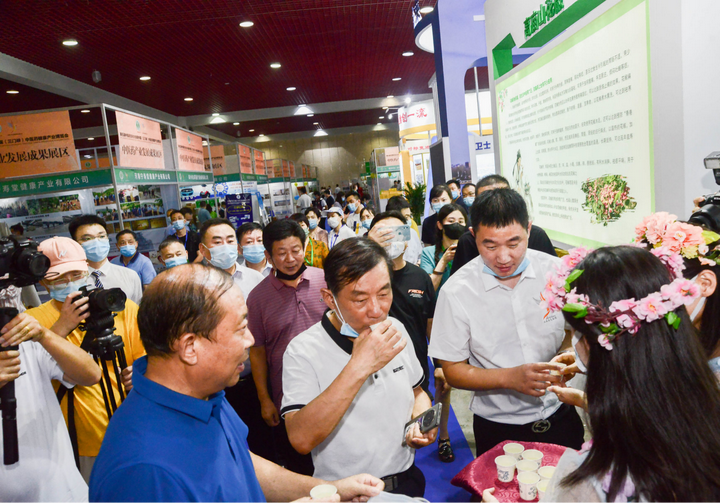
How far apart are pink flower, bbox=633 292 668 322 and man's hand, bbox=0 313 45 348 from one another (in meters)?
1.89

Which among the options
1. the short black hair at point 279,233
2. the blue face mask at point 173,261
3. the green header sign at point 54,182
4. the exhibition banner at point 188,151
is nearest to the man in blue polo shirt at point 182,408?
the short black hair at point 279,233

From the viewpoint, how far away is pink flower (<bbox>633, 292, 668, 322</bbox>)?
3.07 feet

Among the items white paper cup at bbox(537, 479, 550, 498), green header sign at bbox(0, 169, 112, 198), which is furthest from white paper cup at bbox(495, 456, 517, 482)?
green header sign at bbox(0, 169, 112, 198)

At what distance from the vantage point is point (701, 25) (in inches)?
74.6

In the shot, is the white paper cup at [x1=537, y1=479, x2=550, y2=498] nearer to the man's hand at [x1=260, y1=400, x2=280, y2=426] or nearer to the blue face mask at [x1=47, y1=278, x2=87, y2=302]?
the man's hand at [x1=260, y1=400, x2=280, y2=426]

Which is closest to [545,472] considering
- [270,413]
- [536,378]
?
[536,378]

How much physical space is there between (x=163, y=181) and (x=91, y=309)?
5014 millimetres

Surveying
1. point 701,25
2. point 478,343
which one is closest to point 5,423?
point 478,343

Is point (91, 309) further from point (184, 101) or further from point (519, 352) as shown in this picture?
point (184, 101)

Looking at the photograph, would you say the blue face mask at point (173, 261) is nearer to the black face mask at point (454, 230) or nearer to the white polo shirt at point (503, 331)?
the black face mask at point (454, 230)

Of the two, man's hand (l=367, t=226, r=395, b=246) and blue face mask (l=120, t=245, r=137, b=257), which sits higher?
man's hand (l=367, t=226, r=395, b=246)

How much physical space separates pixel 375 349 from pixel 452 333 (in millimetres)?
600

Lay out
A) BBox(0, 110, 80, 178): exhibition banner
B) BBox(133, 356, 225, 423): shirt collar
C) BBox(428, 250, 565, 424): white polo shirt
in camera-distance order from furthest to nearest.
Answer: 1. BBox(0, 110, 80, 178): exhibition banner
2. BBox(428, 250, 565, 424): white polo shirt
3. BBox(133, 356, 225, 423): shirt collar

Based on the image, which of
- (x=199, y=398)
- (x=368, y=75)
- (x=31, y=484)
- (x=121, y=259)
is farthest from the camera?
(x=368, y=75)
